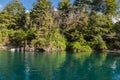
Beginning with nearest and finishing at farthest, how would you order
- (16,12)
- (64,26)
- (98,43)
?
(98,43), (64,26), (16,12)

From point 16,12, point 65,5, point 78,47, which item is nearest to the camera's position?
point 78,47

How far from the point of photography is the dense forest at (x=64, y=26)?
5941cm

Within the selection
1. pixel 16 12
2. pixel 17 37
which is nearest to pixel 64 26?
pixel 17 37

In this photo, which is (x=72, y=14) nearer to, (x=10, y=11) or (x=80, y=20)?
(x=80, y=20)

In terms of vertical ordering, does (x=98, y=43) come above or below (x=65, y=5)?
below

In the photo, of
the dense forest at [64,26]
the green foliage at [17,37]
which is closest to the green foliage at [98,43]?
the dense forest at [64,26]

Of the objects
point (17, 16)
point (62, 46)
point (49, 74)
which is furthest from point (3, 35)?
point (49, 74)

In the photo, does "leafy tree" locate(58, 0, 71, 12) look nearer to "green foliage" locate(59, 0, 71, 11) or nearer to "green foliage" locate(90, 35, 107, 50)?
"green foliage" locate(59, 0, 71, 11)

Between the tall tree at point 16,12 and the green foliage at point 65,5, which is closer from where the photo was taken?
the green foliage at point 65,5

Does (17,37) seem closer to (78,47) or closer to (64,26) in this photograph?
(64,26)

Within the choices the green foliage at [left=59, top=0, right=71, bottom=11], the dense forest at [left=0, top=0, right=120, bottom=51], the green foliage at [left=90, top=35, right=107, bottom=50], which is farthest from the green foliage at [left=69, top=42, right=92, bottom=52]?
the green foliage at [left=59, top=0, right=71, bottom=11]

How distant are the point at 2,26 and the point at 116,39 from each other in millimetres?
28539

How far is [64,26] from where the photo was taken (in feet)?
212

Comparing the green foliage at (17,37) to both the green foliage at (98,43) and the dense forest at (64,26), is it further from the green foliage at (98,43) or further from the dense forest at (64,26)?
the green foliage at (98,43)
